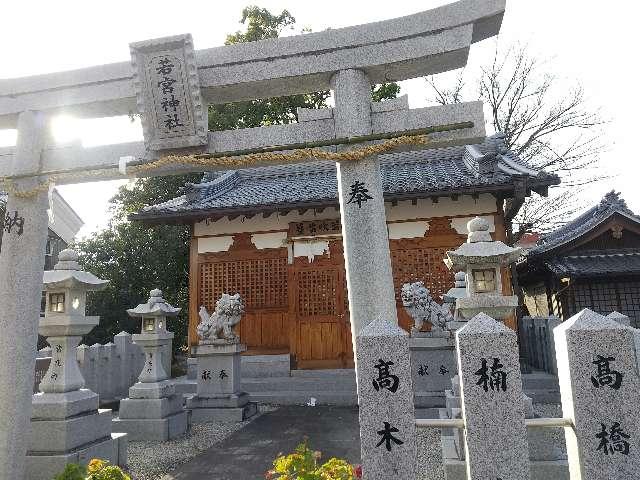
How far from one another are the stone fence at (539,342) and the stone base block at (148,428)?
27.5 ft

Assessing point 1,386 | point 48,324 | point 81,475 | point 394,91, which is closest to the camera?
point 81,475

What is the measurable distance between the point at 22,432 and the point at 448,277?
10.2 m

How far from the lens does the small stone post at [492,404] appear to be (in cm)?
309

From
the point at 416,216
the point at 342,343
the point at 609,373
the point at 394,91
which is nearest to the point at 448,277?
the point at 416,216

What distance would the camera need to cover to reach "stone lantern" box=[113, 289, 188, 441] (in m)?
8.18

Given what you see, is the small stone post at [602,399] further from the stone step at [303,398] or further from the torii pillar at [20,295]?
the stone step at [303,398]

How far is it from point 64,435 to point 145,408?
2719 millimetres

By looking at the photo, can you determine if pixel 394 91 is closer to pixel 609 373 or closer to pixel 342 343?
pixel 342 343

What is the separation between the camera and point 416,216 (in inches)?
516

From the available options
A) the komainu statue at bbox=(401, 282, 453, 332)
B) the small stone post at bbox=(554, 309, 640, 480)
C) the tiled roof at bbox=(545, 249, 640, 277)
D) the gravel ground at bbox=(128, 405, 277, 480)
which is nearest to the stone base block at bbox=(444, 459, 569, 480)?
the small stone post at bbox=(554, 309, 640, 480)

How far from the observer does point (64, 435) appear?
5.72 m

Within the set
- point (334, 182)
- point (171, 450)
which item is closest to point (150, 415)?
point (171, 450)

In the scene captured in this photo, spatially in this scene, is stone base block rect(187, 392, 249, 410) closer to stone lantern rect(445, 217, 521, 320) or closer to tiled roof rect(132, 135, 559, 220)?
tiled roof rect(132, 135, 559, 220)

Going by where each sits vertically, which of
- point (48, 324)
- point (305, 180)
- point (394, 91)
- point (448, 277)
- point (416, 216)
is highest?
point (394, 91)
